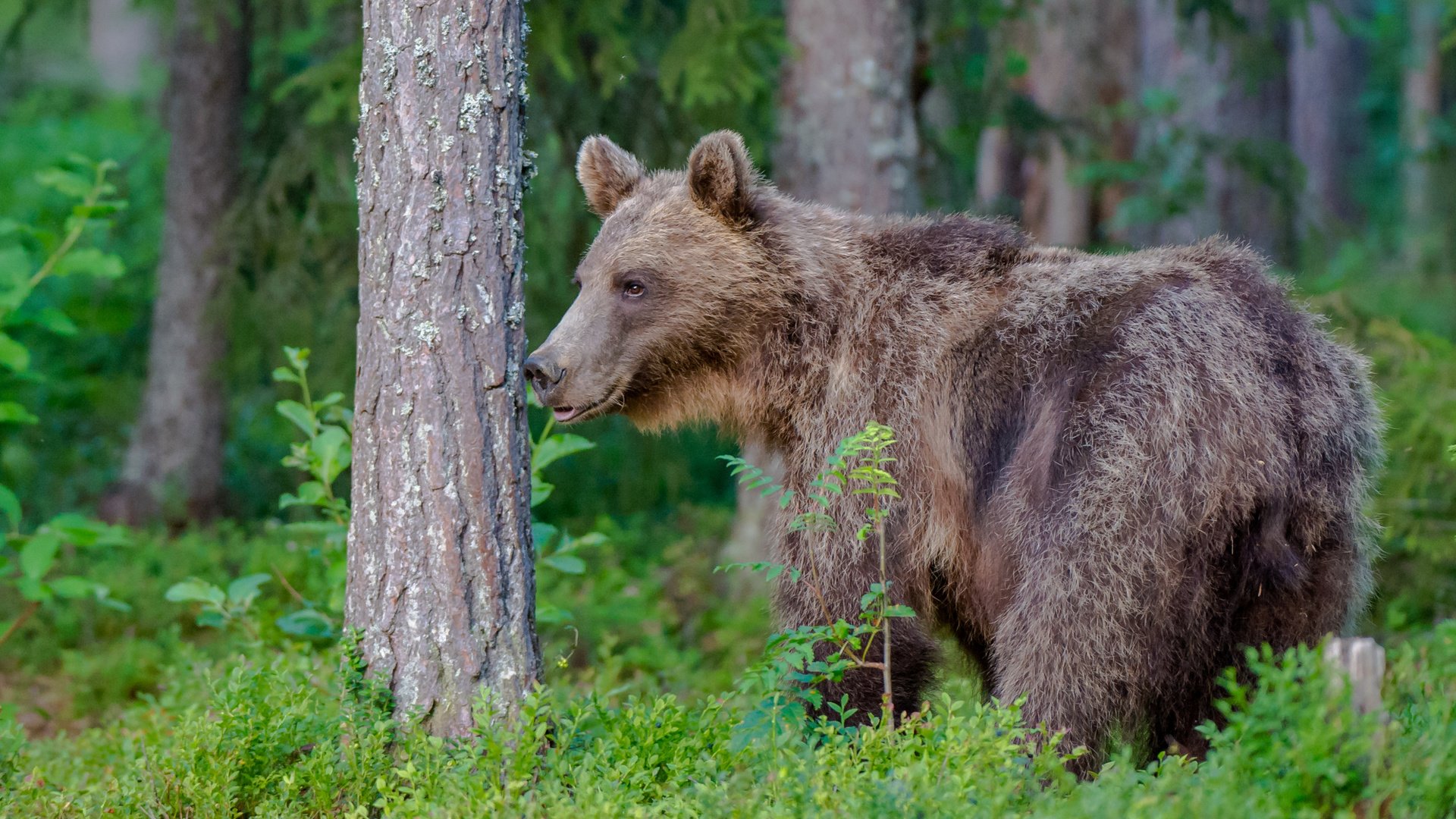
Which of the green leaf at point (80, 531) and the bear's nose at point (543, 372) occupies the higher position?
the bear's nose at point (543, 372)

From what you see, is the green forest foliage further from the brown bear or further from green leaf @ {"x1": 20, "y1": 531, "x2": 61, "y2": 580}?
the brown bear

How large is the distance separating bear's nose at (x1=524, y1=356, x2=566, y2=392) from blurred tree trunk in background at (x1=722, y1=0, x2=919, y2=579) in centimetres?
364

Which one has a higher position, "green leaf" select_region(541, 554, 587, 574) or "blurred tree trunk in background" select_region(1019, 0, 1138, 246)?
"blurred tree trunk in background" select_region(1019, 0, 1138, 246)

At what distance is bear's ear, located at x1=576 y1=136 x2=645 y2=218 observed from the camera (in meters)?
5.72

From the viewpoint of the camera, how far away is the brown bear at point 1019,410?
13.8ft

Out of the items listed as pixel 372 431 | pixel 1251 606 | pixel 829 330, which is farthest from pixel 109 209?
pixel 1251 606

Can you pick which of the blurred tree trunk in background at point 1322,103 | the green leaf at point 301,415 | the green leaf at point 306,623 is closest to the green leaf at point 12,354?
the green leaf at point 301,415

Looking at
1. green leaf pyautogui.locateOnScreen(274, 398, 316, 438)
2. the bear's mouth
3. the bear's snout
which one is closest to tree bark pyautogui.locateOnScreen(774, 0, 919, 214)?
the bear's mouth

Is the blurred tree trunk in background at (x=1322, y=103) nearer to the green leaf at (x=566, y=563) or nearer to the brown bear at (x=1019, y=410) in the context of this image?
the brown bear at (x=1019, y=410)

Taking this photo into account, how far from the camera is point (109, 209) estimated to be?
5.65 m

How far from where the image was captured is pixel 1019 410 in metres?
4.64

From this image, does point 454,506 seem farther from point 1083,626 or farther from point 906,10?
point 906,10

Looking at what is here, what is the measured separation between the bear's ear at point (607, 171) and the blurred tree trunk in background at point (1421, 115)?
18825 mm

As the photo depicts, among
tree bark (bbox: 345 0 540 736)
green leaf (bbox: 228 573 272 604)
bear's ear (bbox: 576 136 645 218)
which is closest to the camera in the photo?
tree bark (bbox: 345 0 540 736)
